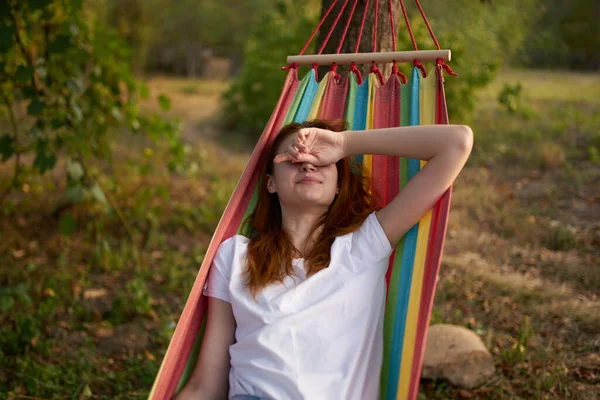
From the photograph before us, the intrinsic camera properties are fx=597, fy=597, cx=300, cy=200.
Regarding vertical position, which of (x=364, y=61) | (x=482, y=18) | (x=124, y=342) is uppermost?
(x=482, y=18)

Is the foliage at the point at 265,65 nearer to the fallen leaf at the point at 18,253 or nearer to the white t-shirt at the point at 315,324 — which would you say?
the fallen leaf at the point at 18,253

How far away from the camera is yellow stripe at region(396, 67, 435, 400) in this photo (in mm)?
1478

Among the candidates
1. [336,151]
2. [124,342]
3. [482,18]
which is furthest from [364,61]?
[482,18]

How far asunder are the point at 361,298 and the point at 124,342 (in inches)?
54.3

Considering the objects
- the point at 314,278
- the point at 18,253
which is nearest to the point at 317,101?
the point at 314,278

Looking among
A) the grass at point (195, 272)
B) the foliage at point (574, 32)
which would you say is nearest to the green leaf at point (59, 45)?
the grass at point (195, 272)

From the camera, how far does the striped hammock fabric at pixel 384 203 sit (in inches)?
60.1

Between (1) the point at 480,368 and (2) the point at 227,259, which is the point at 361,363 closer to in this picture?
(2) the point at 227,259

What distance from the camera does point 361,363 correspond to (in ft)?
5.04

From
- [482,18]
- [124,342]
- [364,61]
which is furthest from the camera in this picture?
[482,18]

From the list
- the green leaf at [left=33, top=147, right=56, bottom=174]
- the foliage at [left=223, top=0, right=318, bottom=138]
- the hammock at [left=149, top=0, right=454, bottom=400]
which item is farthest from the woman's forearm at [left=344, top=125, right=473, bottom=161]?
the foliage at [left=223, top=0, right=318, bottom=138]

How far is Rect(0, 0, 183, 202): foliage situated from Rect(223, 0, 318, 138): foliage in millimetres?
2193

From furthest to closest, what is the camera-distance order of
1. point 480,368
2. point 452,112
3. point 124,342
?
point 452,112
point 124,342
point 480,368

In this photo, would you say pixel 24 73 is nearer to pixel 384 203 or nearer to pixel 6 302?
pixel 6 302
